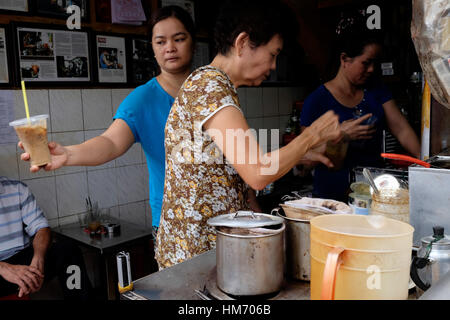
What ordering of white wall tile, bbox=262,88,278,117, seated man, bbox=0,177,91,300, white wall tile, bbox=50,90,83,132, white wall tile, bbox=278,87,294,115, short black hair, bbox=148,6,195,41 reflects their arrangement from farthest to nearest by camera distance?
1. white wall tile, bbox=278,87,294,115
2. white wall tile, bbox=262,88,278,117
3. white wall tile, bbox=50,90,83,132
4. seated man, bbox=0,177,91,300
5. short black hair, bbox=148,6,195,41

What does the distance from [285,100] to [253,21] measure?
11.0ft

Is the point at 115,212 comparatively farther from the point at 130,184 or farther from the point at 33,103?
the point at 33,103

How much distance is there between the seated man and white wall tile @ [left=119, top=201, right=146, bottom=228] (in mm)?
781

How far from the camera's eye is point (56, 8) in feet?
9.42

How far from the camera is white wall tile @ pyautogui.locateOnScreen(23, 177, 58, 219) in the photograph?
113 inches

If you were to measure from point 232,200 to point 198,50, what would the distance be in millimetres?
2695

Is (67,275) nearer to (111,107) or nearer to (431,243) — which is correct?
(111,107)

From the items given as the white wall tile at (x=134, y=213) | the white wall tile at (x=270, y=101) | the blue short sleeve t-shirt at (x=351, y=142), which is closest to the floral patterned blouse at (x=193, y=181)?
the blue short sleeve t-shirt at (x=351, y=142)

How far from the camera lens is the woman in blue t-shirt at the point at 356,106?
237 centimetres

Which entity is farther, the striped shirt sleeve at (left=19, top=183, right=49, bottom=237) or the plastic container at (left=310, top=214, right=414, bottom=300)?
the striped shirt sleeve at (left=19, top=183, right=49, bottom=237)

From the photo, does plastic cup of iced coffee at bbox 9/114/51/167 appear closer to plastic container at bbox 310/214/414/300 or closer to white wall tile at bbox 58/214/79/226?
plastic container at bbox 310/214/414/300

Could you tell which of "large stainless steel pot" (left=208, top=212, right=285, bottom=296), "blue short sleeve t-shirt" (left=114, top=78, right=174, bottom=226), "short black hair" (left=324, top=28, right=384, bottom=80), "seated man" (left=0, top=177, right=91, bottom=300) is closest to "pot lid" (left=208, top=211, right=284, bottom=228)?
"large stainless steel pot" (left=208, top=212, right=285, bottom=296)

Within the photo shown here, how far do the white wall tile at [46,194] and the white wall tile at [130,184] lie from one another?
515mm
